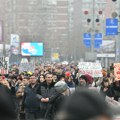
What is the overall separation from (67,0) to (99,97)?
454 feet

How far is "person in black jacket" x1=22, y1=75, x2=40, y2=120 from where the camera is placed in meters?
12.6


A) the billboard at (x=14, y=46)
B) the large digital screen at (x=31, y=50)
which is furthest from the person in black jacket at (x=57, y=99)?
the billboard at (x=14, y=46)

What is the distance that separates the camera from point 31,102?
41.7 ft

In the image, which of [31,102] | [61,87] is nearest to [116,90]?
[31,102]

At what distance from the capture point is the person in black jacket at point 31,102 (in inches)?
498

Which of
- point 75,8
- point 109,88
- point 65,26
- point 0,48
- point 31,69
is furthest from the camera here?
point 65,26

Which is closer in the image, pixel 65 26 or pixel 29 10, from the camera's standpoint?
pixel 29 10

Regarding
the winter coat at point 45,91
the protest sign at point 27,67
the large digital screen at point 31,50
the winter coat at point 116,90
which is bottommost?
the large digital screen at point 31,50

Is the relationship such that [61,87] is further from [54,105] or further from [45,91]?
[45,91]

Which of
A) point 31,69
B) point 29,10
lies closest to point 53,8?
point 29,10

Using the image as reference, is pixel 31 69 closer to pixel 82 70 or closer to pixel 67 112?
pixel 82 70

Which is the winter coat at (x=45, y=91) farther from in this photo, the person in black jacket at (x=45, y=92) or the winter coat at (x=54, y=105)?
Answer: the winter coat at (x=54, y=105)

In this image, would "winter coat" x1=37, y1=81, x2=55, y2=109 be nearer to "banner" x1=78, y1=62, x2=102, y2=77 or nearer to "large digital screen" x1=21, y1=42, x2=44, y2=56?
"banner" x1=78, y1=62, x2=102, y2=77

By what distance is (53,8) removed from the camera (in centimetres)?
14000
